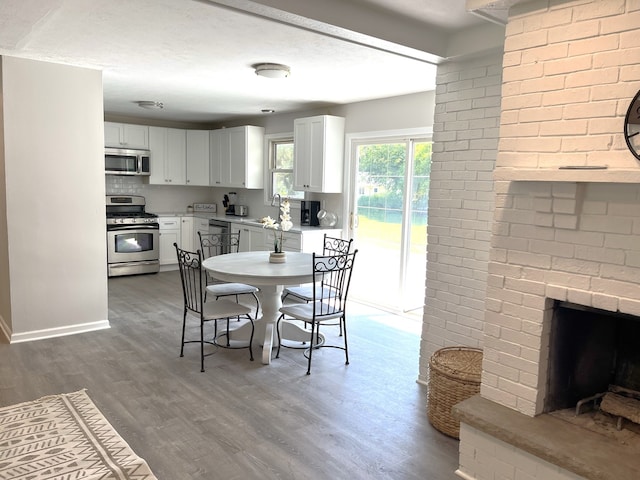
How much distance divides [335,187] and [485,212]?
2.90 metres

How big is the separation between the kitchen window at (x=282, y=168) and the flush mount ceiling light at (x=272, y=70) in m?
2.69

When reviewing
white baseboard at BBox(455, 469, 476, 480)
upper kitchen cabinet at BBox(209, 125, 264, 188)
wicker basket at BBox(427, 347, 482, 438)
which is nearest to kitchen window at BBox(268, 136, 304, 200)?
upper kitchen cabinet at BBox(209, 125, 264, 188)

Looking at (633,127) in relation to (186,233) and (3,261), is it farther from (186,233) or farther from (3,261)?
(186,233)

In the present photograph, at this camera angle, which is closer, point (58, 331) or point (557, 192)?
point (557, 192)

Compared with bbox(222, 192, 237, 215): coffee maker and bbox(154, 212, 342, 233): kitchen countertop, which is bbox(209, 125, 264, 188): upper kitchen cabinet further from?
Answer: bbox(154, 212, 342, 233): kitchen countertop

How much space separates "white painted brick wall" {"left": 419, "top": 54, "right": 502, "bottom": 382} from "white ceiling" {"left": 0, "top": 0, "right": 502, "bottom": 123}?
0.31m

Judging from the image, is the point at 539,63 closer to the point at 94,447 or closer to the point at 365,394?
the point at 365,394

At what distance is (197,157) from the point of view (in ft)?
25.8

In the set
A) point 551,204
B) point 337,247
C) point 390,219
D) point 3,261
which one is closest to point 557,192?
point 551,204

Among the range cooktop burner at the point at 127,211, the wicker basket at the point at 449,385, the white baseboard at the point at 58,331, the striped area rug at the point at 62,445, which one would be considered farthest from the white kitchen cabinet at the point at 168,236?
the wicker basket at the point at 449,385

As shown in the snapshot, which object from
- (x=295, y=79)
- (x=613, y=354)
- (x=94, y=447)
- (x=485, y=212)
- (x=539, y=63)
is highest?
(x=295, y=79)

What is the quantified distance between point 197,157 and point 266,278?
4.84 metres

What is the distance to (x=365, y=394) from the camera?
332cm

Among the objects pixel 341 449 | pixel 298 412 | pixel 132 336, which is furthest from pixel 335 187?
pixel 341 449
